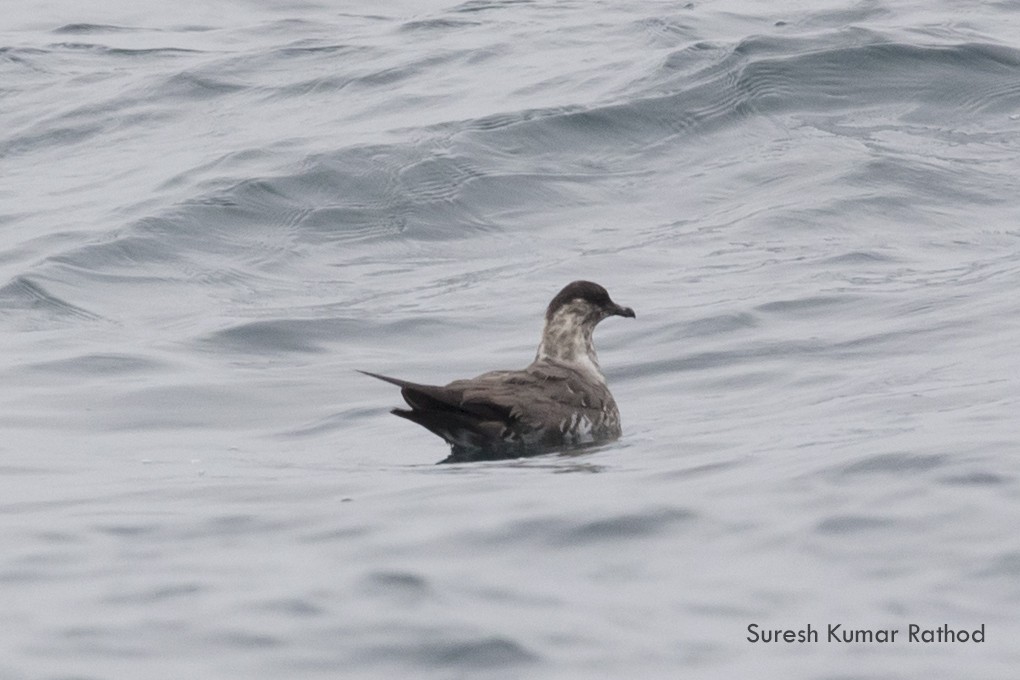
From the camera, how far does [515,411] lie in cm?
830

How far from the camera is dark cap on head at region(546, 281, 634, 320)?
965 cm

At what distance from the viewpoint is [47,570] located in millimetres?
6070

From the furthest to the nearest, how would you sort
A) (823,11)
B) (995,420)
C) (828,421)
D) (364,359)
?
(823,11), (364,359), (828,421), (995,420)

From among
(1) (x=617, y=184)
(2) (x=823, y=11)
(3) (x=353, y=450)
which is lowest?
(3) (x=353, y=450)

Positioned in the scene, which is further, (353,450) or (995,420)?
(353,450)

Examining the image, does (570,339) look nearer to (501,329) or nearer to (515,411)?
(515,411)

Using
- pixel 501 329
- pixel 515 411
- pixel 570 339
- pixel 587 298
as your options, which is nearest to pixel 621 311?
pixel 587 298

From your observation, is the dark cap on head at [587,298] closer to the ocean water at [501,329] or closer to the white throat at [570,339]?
the white throat at [570,339]

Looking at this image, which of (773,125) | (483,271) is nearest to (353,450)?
(483,271)

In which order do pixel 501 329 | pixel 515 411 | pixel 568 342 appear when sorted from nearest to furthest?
pixel 515 411, pixel 568 342, pixel 501 329

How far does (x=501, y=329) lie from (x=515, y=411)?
3674 millimetres

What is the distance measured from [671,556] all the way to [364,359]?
558 centimetres

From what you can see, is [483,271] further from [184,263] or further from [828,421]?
[828,421]

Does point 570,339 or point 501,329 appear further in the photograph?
point 501,329
